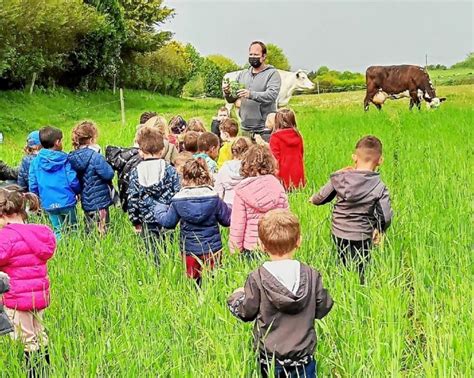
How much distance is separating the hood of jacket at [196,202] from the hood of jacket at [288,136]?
265 centimetres

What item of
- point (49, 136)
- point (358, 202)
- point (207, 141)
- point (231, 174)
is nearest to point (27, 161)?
point (49, 136)

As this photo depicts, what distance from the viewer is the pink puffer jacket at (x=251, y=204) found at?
14.6ft

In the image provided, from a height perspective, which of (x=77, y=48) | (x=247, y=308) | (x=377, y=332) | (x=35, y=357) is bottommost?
(x=35, y=357)

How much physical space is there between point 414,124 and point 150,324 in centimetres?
986

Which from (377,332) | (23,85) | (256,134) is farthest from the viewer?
(23,85)

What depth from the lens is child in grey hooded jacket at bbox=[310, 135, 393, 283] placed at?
432cm

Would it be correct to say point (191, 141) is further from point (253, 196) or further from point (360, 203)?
point (360, 203)

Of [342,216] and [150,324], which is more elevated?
[342,216]

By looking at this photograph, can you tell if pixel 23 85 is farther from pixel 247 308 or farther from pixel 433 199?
pixel 247 308

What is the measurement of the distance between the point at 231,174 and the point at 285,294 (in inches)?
99.4

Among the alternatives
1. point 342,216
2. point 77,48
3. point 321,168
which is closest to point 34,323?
point 342,216

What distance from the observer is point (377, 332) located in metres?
3.07

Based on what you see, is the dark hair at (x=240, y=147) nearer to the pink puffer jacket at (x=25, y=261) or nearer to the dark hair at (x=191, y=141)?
the dark hair at (x=191, y=141)

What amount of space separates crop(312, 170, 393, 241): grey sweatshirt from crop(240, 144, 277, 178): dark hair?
0.35 metres
